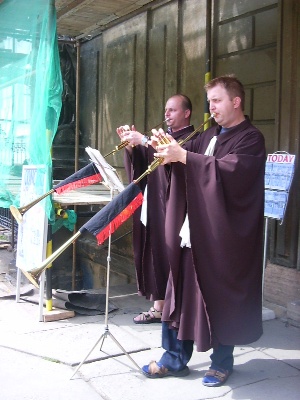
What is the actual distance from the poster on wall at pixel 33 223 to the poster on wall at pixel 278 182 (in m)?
1.94

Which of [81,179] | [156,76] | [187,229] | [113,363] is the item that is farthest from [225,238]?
[156,76]

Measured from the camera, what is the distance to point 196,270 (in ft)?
10.2

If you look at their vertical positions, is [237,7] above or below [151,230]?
above

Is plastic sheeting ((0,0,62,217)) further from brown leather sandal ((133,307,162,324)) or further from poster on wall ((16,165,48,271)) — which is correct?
brown leather sandal ((133,307,162,324))

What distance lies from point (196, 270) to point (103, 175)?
3.79 feet

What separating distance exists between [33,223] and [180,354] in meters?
2.04

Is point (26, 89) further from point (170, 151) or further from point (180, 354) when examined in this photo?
point (180, 354)

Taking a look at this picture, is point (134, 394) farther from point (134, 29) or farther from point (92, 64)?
point (92, 64)

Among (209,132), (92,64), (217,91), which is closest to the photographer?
(217,91)

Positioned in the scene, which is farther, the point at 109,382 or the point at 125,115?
the point at 125,115

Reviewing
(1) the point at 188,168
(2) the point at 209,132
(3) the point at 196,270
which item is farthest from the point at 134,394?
(2) the point at 209,132

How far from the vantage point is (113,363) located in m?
3.76

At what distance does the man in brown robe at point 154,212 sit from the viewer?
159 inches

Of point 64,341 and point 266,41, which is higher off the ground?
point 266,41
